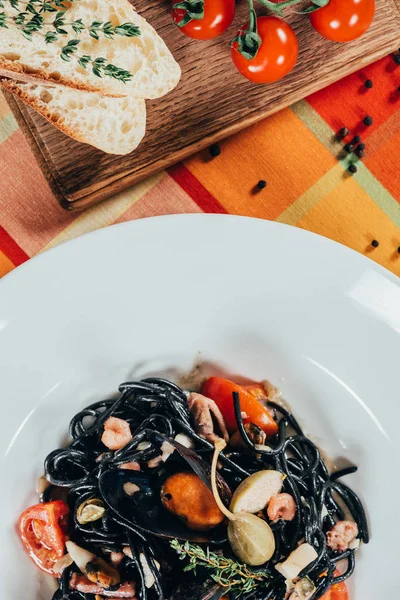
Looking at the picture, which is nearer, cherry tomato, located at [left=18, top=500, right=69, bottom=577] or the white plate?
the white plate

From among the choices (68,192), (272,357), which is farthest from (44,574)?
(68,192)

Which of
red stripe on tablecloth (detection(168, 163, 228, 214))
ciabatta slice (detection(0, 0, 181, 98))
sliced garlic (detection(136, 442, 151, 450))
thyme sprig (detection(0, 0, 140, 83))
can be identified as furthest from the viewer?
red stripe on tablecloth (detection(168, 163, 228, 214))

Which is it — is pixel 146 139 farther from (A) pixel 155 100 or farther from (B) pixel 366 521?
(B) pixel 366 521

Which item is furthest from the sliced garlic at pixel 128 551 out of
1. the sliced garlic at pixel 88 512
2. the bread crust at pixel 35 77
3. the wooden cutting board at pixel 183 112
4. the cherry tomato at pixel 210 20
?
the cherry tomato at pixel 210 20

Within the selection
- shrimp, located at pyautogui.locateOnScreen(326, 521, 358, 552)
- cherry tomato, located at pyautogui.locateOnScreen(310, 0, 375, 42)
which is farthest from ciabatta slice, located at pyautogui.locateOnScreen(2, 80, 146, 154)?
shrimp, located at pyautogui.locateOnScreen(326, 521, 358, 552)

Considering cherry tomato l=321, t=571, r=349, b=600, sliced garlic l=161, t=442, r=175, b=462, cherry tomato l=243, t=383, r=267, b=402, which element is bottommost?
cherry tomato l=321, t=571, r=349, b=600

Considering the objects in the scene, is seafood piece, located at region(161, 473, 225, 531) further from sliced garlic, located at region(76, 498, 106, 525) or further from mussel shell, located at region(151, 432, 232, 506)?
sliced garlic, located at region(76, 498, 106, 525)

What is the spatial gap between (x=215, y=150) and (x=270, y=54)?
466mm

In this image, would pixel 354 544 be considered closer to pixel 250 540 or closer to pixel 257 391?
pixel 250 540

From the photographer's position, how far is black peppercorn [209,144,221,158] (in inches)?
104

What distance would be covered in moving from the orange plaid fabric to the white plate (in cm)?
35

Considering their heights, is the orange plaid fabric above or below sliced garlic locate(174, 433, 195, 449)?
above

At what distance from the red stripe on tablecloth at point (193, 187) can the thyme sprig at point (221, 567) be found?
56.8 inches

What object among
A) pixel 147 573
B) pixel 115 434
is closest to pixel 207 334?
pixel 115 434
